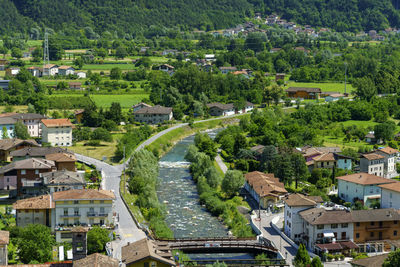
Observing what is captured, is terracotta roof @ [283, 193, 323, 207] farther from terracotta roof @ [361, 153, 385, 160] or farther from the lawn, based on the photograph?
the lawn

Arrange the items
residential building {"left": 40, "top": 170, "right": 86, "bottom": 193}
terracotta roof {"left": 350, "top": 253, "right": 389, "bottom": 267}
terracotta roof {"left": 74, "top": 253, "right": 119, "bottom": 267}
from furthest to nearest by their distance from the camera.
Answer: residential building {"left": 40, "top": 170, "right": 86, "bottom": 193} → terracotta roof {"left": 350, "top": 253, "right": 389, "bottom": 267} → terracotta roof {"left": 74, "top": 253, "right": 119, "bottom": 267}

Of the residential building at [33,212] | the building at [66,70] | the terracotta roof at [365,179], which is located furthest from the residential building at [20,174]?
the building at [66,70]

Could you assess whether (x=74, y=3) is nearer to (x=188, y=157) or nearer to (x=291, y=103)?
(x=291, y=103)

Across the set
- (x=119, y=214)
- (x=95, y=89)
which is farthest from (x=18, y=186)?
(x=95, y=89)

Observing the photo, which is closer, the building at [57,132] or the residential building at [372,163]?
the residential building at [372,163]

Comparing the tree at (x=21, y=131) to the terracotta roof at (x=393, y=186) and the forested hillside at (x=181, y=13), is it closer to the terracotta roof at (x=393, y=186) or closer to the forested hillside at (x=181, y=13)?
the terracotta roof at (x=393, y=186)

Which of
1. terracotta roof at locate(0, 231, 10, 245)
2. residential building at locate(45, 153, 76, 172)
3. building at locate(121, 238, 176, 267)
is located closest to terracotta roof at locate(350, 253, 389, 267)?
building at locate(121, 238, 176, 267)

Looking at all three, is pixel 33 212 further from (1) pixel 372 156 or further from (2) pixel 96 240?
(1) pixel 372 156
